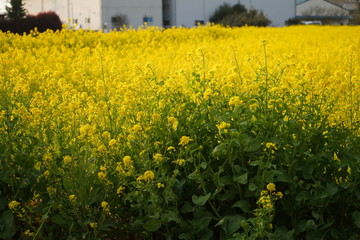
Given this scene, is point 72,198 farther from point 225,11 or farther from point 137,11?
point 225,11

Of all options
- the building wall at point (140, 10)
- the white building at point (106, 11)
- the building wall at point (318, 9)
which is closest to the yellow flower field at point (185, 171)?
the white building at point (106, 11)

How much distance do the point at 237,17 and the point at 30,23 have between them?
3038 centimetres

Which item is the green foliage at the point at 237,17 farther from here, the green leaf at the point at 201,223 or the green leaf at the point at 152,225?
the green leaf at the point at 152,225

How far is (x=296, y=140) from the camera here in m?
3.04

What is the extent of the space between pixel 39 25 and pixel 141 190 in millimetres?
16156

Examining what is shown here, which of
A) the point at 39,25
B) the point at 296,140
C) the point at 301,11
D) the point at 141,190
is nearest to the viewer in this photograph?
the point at 141,190

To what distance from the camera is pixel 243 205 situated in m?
2.91

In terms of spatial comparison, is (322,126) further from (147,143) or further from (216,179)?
(147,143)

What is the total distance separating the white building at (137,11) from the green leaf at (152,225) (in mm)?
45502

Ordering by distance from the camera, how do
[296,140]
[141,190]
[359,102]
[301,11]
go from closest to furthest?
[141,190] < [296,140] < [359,102] < [301,11]

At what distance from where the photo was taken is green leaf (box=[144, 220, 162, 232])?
283cm

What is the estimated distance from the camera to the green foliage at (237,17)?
44.3 m

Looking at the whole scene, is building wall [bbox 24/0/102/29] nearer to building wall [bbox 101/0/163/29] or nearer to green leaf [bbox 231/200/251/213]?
building wall [bbox 101/0/163/29]

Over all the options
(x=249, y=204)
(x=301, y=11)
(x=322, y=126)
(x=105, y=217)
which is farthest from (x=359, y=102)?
(x=301, y=11)
